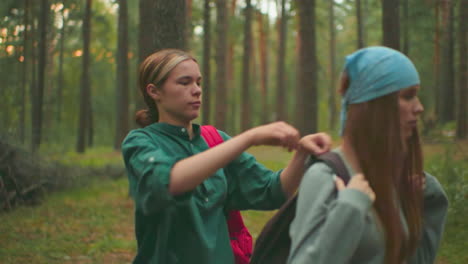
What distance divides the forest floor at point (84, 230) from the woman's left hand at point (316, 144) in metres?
4.63

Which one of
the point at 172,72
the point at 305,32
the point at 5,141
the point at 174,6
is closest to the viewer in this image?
the point at 172,72

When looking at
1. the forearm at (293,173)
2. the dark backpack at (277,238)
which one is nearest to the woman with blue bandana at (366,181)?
the dark backpack at (277,238)

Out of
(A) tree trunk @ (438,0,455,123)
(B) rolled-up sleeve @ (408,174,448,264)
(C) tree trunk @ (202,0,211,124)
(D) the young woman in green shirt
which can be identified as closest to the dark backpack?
(D) the young woman in green shirt

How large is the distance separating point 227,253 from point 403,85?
4.45ft

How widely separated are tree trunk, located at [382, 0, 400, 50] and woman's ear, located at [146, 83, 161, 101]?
7293 mm

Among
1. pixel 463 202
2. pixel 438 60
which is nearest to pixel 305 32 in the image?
pixel 463 202

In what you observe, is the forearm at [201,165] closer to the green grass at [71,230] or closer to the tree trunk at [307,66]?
the green grass at [71,230]

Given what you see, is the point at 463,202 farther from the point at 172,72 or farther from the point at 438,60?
the point at 438,60

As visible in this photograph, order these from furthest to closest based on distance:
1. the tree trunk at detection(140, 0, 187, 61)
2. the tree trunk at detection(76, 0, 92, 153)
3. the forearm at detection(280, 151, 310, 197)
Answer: the tree trunk at detection(76, 0, 92, 153), the tree trunk at detection(140, 0, 187, 61), the forearm at detection(280, 151, 310, 197)

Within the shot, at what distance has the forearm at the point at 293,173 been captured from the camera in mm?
2813

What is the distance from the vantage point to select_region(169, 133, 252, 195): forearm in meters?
2.35

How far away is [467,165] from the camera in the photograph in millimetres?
10117

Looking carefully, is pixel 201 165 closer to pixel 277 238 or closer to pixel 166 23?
pixel 277 238

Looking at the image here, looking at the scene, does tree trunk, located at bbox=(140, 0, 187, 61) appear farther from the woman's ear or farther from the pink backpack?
the woman's ear
